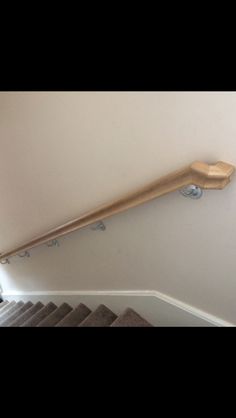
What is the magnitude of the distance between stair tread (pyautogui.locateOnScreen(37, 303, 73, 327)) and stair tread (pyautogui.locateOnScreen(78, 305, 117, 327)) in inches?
18.3

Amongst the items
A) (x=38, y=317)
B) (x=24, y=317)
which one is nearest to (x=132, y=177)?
(x=38, y=317)

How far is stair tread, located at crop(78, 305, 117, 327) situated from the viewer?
1.65 m

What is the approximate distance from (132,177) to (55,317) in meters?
1.49

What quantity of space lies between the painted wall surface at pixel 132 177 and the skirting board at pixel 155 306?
46 millimetres

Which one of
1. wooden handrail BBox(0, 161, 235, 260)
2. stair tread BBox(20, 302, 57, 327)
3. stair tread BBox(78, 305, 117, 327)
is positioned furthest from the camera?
stair tread BBox(20, 302, 57, 327)

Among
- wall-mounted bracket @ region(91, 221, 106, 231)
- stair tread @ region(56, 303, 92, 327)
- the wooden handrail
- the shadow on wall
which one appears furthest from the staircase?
the wooden handrail

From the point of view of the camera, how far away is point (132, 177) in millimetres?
1152

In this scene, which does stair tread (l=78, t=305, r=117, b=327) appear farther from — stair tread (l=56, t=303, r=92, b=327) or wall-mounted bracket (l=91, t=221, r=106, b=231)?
wall-mounted bracket (l=91, t=221, r=106, b=231)

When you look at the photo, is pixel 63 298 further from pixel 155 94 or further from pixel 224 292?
pixel 155 94

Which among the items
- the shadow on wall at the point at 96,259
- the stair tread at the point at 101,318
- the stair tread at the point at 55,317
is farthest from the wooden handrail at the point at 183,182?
the stair tread at the point at 55,317
